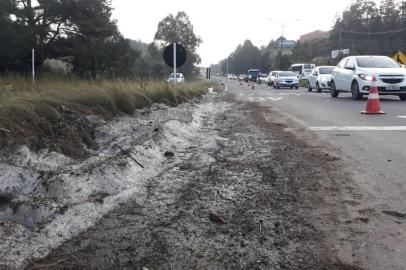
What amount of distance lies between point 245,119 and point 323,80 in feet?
49.4

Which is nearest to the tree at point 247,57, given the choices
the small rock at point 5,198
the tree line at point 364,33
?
the tree line at point 364,33

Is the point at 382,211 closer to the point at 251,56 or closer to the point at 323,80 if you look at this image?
the point at 323,80

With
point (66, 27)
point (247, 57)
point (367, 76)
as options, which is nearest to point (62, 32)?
point (66, 27)

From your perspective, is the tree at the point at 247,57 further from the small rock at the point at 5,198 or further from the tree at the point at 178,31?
the small rock at the point at 5,198

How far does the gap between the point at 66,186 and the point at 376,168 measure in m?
3.53

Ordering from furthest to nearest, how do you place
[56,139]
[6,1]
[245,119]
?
[6,1]
[245,119]
[56,139]

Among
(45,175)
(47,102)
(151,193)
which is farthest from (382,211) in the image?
(47,102)

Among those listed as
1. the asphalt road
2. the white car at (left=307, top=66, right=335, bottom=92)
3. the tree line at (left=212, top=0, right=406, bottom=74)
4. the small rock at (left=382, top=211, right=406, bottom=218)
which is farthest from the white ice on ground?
the tree line at (left=212, top=0, right=406, bottom=74)

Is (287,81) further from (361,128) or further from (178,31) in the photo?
(178,31)

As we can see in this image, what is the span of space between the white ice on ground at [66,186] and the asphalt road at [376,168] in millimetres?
1882

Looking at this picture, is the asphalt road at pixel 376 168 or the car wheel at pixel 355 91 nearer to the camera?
the asphalt road at pixel 376 168

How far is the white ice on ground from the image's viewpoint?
3123 millimetres

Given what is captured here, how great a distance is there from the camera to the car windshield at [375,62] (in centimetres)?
1662

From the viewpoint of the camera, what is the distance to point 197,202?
4.09 m
